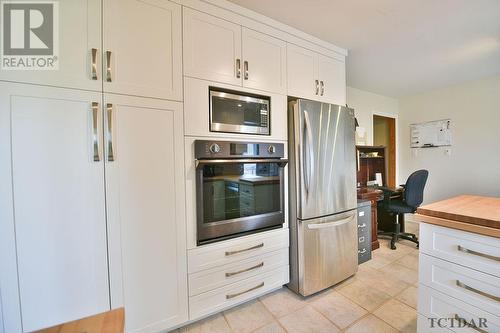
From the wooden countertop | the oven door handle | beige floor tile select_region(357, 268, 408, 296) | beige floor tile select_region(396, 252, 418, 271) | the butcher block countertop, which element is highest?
the oven door handle

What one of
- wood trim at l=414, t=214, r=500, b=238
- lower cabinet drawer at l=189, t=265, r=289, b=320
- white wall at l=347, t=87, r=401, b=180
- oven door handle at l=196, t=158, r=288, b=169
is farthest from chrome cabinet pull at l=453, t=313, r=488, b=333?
white wall at l=347, t=87, r=401, b=180

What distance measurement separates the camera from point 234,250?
1.57 meters

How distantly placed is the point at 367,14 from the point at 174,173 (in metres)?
1.99

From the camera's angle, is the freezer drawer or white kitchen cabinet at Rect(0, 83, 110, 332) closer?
white kitchen cabinet at Rect(0, 83, 110, 332)

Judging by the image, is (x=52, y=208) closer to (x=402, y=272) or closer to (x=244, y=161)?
(x=244, y=161)

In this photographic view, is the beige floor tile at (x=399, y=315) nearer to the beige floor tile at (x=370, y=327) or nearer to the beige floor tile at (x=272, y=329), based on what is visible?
the beige floor tile at (x=370, y=327)

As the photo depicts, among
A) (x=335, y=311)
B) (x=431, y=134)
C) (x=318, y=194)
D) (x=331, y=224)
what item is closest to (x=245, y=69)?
(x=318, y=194)

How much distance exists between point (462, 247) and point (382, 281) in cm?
128

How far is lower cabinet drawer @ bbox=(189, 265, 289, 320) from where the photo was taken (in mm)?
1471

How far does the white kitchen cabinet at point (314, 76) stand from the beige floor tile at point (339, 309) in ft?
6.11

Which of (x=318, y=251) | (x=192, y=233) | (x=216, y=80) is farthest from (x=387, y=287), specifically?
(x=216, y=80)

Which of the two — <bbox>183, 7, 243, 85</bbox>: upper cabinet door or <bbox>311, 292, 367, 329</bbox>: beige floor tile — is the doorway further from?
<bbox>183, 7, 243, 85</bbox>: upper cabinet door

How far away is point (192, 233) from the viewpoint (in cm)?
143

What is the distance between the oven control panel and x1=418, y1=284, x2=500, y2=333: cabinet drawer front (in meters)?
1.29
